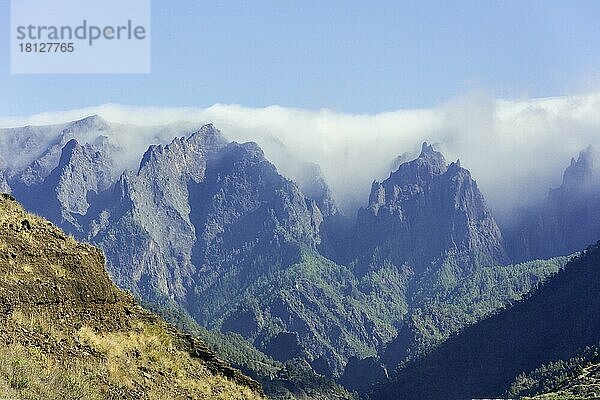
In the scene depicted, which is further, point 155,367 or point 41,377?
point 155,367

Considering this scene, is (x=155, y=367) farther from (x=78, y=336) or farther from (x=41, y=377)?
(x=41, y=377)

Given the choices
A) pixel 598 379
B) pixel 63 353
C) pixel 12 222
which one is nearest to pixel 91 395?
pixel 63 353

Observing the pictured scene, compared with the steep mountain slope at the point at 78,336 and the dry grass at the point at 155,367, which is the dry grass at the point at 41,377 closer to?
the steep mountain slope at the point at 78,336

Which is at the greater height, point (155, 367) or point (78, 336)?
point (78, 336)

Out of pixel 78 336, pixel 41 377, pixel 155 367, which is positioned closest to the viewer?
pixel 41 377

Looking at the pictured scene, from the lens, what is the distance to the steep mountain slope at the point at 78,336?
75.6 feet

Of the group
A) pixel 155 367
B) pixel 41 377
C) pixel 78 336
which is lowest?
pixel 155 367

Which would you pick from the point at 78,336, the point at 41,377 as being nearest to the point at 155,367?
the point at 78,336

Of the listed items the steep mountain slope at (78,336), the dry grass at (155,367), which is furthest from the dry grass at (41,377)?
the dry grass at (155,367)

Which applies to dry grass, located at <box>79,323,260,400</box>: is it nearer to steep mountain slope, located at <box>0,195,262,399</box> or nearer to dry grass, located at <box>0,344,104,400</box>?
steep mountain slope, located at <box>0,195,262,399</box>

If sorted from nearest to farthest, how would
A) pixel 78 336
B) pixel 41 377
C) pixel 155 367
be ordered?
pixel 41 377 → pixel 78 336 → pixel 155 367

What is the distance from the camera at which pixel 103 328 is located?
27.6 m

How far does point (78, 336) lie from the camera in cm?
2611

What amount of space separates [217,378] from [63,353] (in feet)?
27.3
